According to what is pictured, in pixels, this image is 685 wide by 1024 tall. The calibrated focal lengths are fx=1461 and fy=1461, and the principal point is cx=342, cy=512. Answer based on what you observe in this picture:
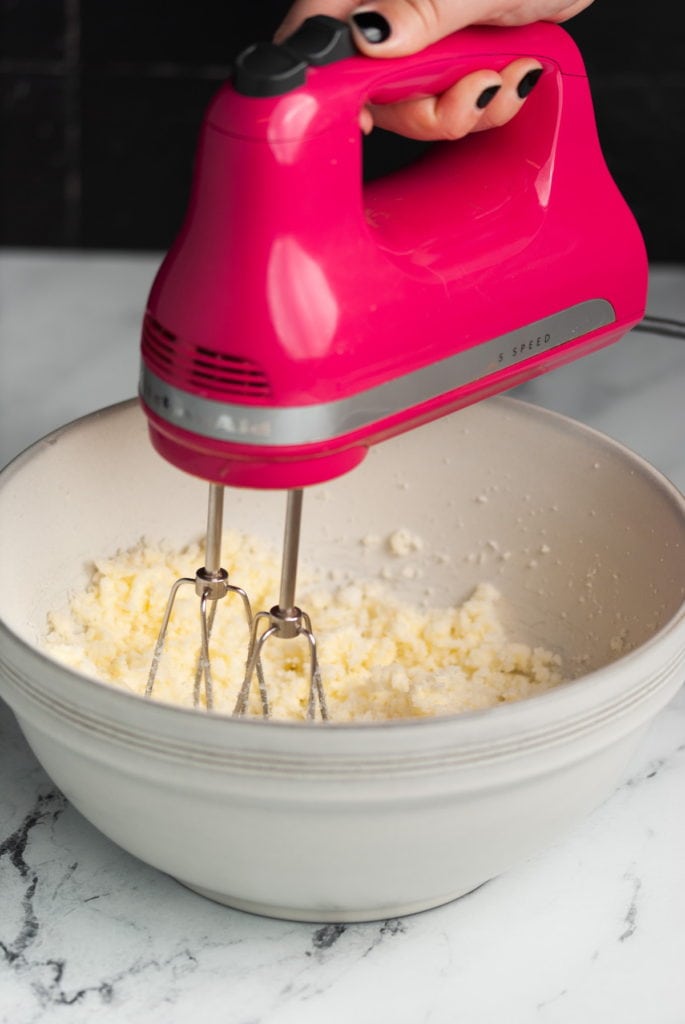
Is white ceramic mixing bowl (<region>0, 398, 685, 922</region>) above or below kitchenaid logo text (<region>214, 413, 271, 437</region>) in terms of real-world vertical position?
below

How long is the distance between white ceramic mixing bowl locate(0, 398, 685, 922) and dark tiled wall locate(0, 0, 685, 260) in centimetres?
75

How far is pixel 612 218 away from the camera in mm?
774

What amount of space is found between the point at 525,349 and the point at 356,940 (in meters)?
0.30

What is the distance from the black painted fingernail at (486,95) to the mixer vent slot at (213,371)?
192 millimetres

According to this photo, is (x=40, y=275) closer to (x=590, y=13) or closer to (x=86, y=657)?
(x=590, y=13)

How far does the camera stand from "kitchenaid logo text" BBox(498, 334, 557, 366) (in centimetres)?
72

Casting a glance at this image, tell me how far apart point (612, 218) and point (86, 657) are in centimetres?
37

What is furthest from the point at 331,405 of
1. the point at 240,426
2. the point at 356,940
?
the point at 356,940

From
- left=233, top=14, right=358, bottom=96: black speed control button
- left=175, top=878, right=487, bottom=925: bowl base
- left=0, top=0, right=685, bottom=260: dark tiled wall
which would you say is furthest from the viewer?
left=0, top=0, right=685, bottom=260: dark tiled wall

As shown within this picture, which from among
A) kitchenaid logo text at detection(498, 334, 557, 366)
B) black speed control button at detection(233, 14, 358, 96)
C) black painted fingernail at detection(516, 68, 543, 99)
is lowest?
kitchenaid logo text at detection(498, 334, 557, 366)

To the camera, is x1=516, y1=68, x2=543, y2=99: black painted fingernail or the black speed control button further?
x1=516, y1=68, x2=543, y2=99: black painted fingernail

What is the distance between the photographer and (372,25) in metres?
0.62

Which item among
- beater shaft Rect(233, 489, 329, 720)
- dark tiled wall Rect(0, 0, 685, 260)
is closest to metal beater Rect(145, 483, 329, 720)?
beater shaft Rect(233, 489, 329, 720)

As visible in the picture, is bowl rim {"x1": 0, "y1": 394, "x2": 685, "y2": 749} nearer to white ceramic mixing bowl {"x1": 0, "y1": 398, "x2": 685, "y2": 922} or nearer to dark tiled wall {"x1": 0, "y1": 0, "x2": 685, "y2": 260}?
white ceramic mixing bowl {"x1": 0, "y1": 398, "x2": 685, "y2": 922}
